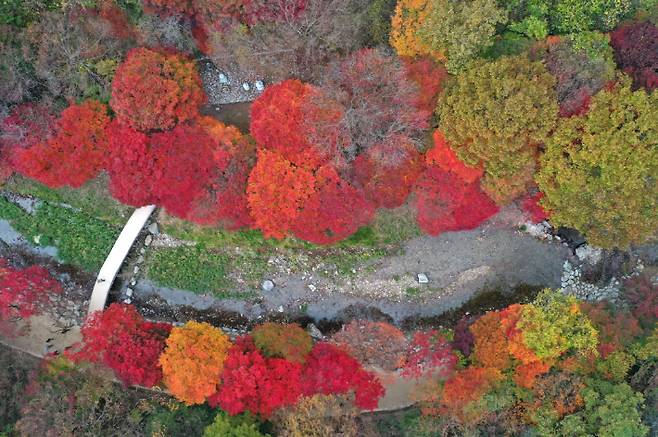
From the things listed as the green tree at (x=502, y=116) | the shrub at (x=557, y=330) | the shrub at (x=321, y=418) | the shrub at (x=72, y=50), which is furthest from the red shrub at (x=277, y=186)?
the shrub at (x=557, y=330)

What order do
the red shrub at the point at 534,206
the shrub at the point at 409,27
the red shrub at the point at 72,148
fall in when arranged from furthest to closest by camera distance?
the red shrub at the point at 534,206 → the red shrub at the point at 72,148 → the shrub at the point at 409,27

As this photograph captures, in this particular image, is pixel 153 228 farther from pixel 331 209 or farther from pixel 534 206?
pixel 534 206

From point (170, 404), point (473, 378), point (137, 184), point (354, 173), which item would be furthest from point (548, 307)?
point (137, 184)

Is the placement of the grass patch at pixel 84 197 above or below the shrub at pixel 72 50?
below

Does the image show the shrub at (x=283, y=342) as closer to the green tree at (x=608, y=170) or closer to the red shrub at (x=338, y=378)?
the red shrub at (x=338, y=378)

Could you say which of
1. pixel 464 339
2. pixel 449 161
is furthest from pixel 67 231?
pixel 464 339

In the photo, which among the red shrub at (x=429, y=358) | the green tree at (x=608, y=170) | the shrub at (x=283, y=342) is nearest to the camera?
the green tree at (x=608, y=170)

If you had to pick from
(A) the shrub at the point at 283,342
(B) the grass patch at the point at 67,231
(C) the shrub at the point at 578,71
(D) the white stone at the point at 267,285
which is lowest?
(D) the white stone at the point at 267,285
